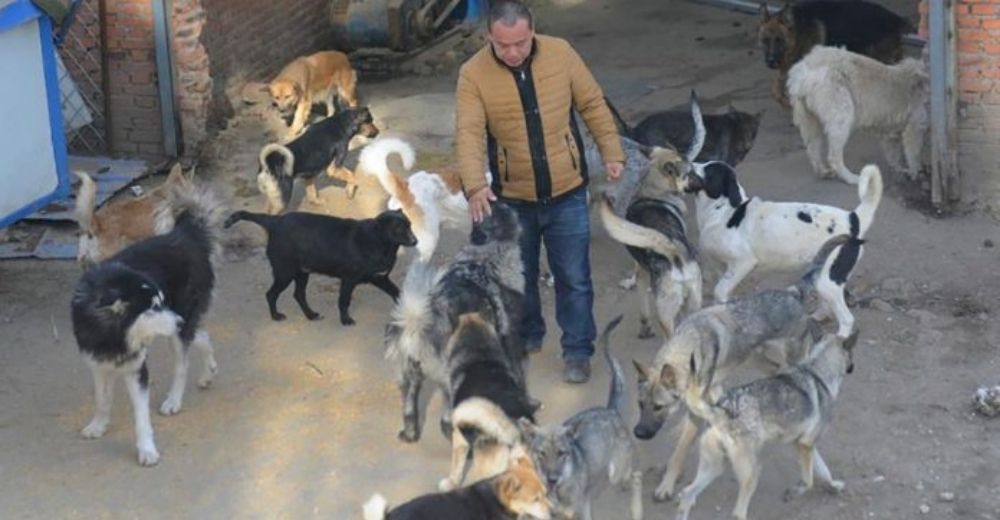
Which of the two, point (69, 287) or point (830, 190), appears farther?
point (830, 190)

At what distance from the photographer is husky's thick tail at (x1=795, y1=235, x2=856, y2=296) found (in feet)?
26.7

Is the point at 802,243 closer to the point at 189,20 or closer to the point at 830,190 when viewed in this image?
the point at 830,190

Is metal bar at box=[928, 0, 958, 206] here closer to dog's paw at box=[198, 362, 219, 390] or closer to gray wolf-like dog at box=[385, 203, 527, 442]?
gray wolf-like dog at box=[385, 203, 527, 442]

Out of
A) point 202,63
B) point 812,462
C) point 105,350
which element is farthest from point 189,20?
point 812,462

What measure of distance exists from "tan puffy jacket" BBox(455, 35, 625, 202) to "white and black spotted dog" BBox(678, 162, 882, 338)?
1264mm

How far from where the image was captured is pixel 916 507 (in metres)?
7.07

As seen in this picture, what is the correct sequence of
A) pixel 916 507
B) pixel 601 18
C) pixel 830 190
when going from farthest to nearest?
pixel 601 18 < pixel 830 190 < pixel 916 507

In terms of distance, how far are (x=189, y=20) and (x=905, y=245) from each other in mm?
5778

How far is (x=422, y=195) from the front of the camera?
9.72m

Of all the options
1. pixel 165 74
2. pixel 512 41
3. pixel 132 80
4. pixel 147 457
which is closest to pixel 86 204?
pixel 147 457

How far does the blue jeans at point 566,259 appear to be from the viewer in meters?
8.16

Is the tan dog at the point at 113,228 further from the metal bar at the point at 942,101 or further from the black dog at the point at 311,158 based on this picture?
the metal bar at the point at 942,101

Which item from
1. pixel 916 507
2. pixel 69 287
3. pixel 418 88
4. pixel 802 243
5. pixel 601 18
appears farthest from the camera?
pixel 601 18

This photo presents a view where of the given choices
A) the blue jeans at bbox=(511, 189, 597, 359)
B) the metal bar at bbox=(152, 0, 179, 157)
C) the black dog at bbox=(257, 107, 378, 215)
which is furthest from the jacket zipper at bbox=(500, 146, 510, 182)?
the metal bar at bbox=(152, 0, 179, 157)
